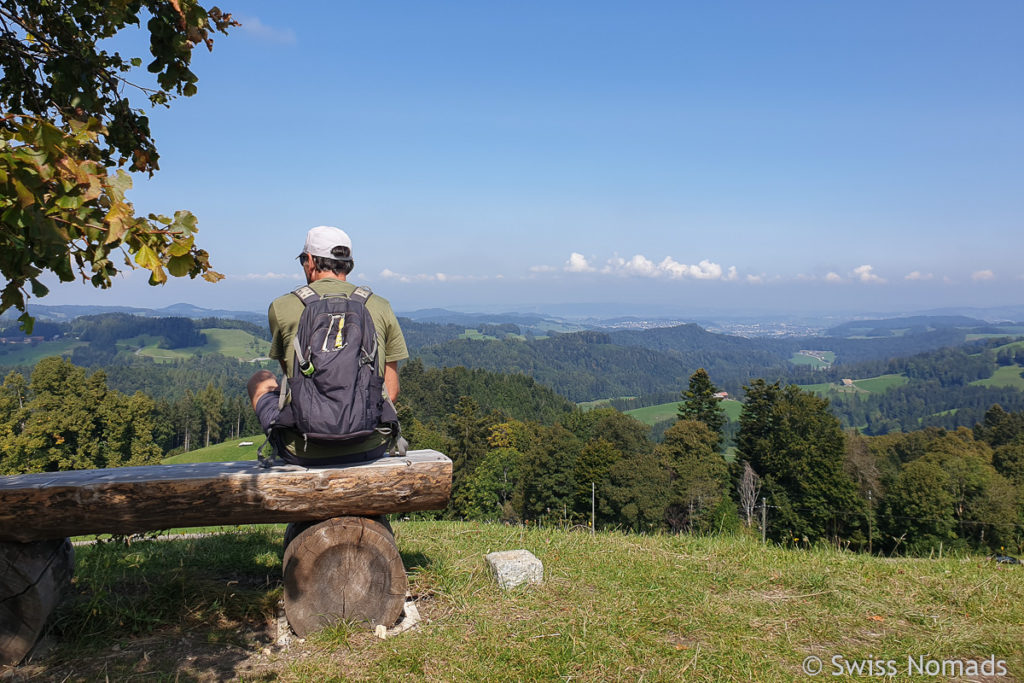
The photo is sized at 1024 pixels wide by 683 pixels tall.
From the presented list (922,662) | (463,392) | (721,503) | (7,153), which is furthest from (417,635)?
(463,392)

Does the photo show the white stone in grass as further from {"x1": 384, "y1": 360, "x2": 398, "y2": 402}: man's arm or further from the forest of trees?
the forest of trees

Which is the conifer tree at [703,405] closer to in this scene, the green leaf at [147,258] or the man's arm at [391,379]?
the man's arm at [391,379]

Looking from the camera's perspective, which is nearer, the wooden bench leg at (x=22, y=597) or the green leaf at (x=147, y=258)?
the green leaf at (x=147, y=258)

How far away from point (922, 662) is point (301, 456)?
4.48 m

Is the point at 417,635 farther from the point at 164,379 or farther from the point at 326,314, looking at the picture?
the point at 164,379

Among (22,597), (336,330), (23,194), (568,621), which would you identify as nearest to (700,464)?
(568,621)

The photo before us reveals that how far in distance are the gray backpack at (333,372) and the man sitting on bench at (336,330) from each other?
53 mm

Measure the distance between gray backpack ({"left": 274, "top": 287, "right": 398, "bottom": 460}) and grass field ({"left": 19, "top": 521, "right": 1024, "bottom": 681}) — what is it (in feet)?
5.09

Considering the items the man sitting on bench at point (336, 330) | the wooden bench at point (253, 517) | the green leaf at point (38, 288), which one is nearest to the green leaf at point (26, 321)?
the green leaf at point (38, 288)

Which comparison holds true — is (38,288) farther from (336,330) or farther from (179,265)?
(336,330)

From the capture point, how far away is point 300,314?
429cm

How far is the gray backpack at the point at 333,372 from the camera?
13.4 feet

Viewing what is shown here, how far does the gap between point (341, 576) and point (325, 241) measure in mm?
2554

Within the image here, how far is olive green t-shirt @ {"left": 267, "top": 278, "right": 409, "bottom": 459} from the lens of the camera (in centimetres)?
428
